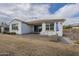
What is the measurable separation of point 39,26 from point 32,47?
33 cm

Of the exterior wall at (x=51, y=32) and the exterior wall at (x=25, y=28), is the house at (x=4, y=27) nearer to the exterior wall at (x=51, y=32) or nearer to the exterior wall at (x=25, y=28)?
the exterior wall at (x=25, y=28)

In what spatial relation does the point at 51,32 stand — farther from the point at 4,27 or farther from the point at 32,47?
the point at 4,27

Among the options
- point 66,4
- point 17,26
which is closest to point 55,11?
point 66,4

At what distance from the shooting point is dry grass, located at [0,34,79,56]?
6039 millimetres

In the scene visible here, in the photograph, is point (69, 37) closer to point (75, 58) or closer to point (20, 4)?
point (75, 58)

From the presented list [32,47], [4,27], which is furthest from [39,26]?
[4,27]

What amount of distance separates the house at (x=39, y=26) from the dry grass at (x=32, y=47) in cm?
12

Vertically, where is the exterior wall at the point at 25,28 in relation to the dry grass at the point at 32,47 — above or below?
above

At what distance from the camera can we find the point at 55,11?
20.0ft

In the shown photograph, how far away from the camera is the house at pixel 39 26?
6.09 m

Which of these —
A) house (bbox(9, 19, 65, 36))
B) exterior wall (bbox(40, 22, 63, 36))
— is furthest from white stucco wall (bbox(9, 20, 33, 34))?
exterior wall (bbox(40, 22, 63, 36))

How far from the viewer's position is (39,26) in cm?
611

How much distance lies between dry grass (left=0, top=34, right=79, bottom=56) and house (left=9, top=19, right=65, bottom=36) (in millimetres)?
125

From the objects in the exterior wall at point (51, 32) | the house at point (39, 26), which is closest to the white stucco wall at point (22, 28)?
the house at point (39, 26)
